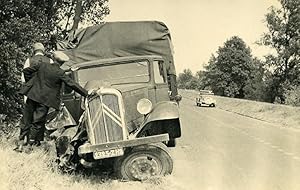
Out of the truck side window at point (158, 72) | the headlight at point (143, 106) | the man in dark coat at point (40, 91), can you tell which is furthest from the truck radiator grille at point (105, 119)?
the truck side window at point (158, 72)

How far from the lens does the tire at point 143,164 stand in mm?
8680

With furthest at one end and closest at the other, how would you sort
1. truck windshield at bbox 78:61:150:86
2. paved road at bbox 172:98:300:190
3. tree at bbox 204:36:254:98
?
tree at bbox 204:36:254:98 → truck windshield at bbox 78:61:150:86 → paved road at bbox 172:98:300:190

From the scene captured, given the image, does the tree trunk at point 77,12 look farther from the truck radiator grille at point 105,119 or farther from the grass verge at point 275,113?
the grass verge at point 275,113

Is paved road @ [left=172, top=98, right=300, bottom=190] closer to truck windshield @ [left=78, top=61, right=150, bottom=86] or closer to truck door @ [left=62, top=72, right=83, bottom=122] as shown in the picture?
truck windshield @ [left=78, top=61, right=150, bottom=86]

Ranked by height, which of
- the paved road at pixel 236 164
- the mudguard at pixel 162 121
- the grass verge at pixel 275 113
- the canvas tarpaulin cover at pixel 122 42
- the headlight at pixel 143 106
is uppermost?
the canvas tarpaulin cover at pixel 122 42

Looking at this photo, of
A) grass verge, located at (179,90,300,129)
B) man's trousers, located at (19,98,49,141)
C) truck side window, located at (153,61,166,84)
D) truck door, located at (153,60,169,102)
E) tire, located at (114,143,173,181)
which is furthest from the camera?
grass verge, located at (179,90,300,129)

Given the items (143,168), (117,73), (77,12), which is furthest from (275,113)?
(143,168)

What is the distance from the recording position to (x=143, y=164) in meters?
8.72

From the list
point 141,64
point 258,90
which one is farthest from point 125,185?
point 258,90

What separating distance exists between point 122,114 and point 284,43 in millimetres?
71073

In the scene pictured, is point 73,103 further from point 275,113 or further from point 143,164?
point 275,113

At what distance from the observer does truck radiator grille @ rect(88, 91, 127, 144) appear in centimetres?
856

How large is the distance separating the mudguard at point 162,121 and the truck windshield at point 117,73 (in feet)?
4.07

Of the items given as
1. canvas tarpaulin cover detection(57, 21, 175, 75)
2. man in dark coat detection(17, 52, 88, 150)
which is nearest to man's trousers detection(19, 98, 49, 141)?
man in dark coat detection(17, 52, 88, 150)
